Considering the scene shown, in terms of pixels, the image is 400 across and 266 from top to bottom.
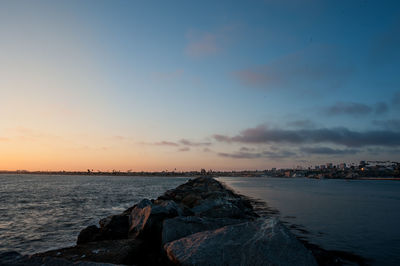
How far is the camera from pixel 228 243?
14.9ft

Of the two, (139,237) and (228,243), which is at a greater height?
(228,243)

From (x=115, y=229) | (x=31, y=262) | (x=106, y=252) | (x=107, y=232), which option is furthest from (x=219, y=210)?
(x=31, y=262)

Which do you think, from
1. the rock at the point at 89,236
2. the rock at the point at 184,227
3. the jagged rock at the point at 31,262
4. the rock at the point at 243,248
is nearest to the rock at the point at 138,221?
the rock at the point at 89,236

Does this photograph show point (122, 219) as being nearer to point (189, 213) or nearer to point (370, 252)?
point (189, 213)

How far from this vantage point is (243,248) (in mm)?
4363

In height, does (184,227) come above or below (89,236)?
above

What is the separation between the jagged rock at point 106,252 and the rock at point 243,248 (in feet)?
3.72

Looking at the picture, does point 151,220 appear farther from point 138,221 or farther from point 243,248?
point 243,248

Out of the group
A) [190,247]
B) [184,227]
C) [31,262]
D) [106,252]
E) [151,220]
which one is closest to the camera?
[31,262]

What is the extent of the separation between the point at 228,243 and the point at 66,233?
9765mm

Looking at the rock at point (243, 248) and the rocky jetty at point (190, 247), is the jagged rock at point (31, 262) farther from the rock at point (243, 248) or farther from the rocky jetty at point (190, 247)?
the rock at point (243, 248)

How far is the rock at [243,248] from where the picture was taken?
4137 mm

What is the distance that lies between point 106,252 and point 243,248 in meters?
3.09

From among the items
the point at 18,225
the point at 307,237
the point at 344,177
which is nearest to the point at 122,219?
the point at 307,237
